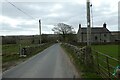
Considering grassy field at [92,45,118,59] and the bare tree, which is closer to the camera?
grassy field at [92,45,118,59]

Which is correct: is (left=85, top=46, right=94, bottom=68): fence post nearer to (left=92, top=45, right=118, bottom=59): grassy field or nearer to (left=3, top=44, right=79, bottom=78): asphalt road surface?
(left=3, top=44, right=79, bottom=78): asphalt road surface

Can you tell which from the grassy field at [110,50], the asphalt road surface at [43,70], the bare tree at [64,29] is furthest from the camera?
the bare tree at [64,29]

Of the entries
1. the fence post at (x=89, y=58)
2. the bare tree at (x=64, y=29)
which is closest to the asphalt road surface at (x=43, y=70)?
the fence post at (x=89, y=58)

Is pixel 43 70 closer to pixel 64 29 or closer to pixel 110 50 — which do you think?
pixel 110 50

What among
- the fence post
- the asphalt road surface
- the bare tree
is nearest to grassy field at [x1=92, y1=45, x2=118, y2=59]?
the asphalt road surface

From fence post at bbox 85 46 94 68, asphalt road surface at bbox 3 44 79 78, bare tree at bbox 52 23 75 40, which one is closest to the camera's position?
asphalt road surface at bbox 3 44 79 78

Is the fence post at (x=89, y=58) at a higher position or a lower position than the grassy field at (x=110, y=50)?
higher

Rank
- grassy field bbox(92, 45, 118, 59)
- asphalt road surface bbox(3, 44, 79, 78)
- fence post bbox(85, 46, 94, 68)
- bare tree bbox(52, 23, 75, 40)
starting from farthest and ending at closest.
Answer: bare tree bbox(52, 23, 75, 40) < grassy field bbox(92, 45, 118, 59) < fence post bbox(85, 46, 94, 68) < asphalt road surface bbox(3, 44, 79, 78)

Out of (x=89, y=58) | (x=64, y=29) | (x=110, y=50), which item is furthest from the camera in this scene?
(x=64, y=29)

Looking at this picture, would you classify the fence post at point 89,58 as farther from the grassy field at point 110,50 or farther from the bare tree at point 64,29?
the bare tree at point 64,29

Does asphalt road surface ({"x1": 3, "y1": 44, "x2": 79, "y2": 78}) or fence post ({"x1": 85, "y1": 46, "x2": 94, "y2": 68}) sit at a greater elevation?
fence post ({"x1": 85, "y1": 46, "x2": 94, "y2": 68})

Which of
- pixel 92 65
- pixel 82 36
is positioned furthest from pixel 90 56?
pixel 82 36

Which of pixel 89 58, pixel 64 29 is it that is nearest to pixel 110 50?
pixel 89 58

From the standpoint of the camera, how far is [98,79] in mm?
9961
